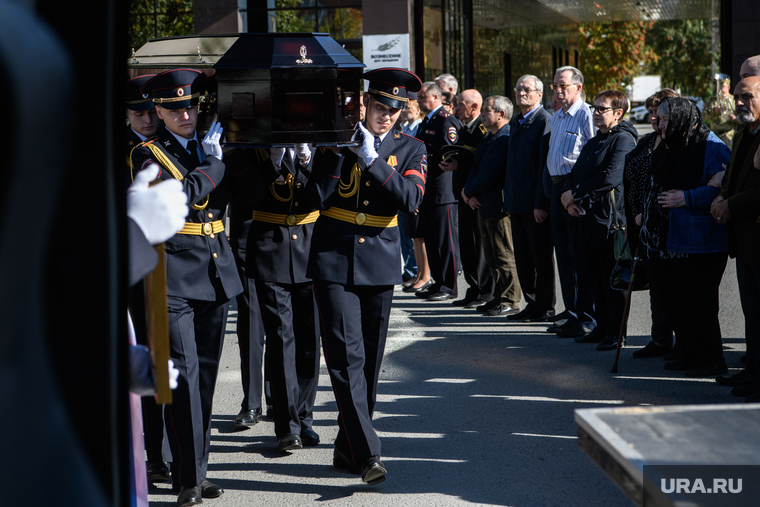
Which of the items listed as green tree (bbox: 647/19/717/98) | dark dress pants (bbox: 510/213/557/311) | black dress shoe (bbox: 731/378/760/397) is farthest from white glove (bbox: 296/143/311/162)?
green tree (bbox: 647/19/717/98)

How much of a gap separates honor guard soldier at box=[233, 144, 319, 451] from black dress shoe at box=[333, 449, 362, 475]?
0.37 m

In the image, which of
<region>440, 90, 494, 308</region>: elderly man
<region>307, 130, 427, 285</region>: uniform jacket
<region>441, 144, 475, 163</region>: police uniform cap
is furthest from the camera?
<region>440, 90, 494, 308</region>: elderly man

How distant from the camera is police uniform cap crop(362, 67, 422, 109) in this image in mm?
3934

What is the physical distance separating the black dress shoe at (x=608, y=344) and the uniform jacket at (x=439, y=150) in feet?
8.95

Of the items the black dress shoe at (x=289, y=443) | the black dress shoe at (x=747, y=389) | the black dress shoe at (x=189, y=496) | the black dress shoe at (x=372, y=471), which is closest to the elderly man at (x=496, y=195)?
the black dress shoe at (x=747, y=389)

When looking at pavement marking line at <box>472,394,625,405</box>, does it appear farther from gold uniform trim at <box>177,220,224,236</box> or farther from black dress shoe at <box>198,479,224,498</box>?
gold uniform trim at <box>177,220,224,236</box>

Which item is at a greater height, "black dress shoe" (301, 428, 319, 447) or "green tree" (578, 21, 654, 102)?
"green tree" (578, 21, 654, 102)

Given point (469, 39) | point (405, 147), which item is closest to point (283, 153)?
point (405, 147)

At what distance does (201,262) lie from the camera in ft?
12.6

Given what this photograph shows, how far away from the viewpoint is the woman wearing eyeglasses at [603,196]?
631cm

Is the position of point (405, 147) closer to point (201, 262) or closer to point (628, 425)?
point (201, 262)

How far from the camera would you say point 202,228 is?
389cm

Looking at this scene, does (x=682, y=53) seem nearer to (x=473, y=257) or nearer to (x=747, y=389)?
(x=473, y=257)

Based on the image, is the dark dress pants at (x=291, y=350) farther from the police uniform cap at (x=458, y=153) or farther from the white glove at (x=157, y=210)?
the police uniform cap at (x=458, y=153)
